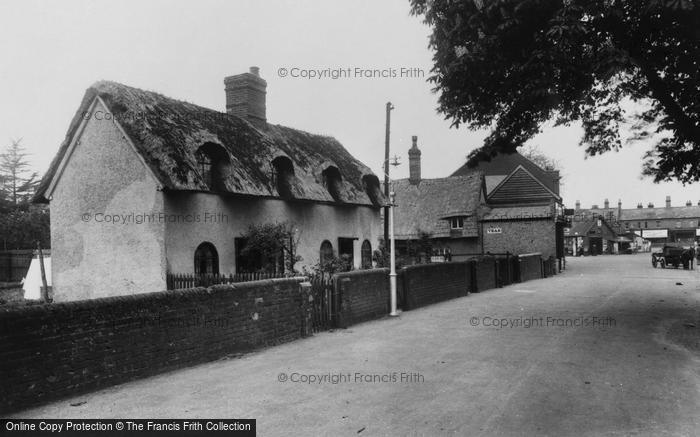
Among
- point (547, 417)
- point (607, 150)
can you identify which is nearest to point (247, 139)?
point (607, 150)

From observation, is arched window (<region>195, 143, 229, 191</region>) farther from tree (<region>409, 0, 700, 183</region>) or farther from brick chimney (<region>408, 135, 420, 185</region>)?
brick chimney (<region>408, 135, 420, 185</region>)

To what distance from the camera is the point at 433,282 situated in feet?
60.3

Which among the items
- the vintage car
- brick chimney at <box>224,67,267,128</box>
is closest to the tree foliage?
brick chimney at <box>224,67,267,128</box>

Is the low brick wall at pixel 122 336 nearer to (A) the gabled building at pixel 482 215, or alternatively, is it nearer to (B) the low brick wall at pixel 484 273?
(B) the low brick wall at pixel 484 273

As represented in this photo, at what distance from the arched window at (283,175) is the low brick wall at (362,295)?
21.7 feet

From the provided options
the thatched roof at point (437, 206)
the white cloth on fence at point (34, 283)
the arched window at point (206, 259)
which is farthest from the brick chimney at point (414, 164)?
the white cloth on fence at point (34, 283)

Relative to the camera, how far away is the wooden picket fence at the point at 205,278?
14525mm

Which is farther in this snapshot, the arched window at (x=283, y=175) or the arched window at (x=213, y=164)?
the arched window at (x=283, y=175)

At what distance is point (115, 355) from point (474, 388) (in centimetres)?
505

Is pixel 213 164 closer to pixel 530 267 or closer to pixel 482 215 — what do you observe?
pixel 530 267

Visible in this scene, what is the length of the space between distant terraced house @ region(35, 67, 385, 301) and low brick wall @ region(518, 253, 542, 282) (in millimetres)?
14297

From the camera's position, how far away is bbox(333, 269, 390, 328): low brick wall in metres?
13.0

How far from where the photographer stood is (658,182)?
15.0m

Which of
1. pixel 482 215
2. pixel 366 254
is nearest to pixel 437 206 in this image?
pixel 482 215
